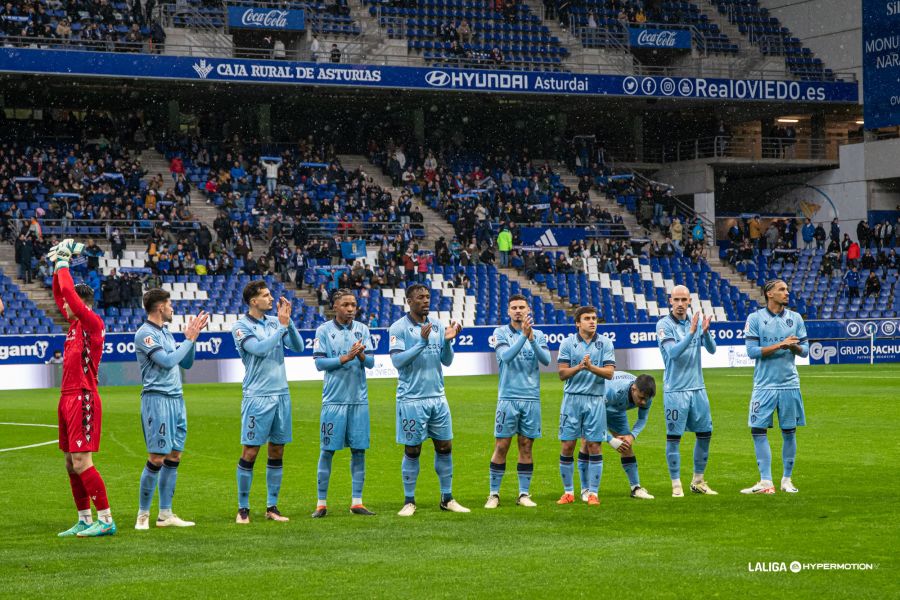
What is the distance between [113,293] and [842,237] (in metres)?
31.0

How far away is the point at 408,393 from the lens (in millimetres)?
11500

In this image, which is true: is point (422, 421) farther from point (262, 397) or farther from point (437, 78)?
point (437, 78)

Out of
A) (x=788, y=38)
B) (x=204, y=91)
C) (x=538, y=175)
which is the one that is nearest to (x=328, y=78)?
(x=204, y=91)

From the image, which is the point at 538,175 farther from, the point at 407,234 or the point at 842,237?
the point at 842,237

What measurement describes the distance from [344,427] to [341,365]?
0.58 metres

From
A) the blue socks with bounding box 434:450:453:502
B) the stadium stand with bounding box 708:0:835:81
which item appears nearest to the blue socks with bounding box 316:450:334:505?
the blue socks with bounding box 434:450:453:502

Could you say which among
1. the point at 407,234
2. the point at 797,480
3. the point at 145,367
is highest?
the point at 407,234

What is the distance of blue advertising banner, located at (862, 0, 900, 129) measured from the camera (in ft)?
136

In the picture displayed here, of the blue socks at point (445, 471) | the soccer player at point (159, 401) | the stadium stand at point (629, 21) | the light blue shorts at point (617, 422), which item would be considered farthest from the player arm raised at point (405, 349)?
the stadium stand at point (629, 21)

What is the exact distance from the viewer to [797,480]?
43.6 feet

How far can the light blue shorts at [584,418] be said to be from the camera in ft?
38.7

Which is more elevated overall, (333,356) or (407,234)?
(407,234)

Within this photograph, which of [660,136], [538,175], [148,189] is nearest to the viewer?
[148,189]

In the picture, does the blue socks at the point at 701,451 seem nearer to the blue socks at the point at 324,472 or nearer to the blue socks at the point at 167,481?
the blue socks at the point at 324,472
